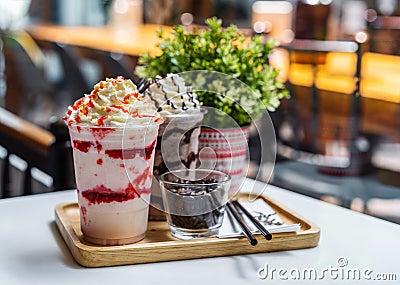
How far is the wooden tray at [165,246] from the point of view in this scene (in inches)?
39.7

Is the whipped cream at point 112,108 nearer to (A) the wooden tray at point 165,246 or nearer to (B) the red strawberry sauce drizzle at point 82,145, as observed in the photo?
(B) the red strawberry sauce drizzle at point 82,145

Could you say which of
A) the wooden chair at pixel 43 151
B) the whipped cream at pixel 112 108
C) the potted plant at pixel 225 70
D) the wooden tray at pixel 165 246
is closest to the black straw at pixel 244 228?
the wooden tray at pixel 165 246

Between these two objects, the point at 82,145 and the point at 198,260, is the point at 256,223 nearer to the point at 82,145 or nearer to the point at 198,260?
the point at 198,260

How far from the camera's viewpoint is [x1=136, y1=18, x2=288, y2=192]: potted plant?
1273 millimetres

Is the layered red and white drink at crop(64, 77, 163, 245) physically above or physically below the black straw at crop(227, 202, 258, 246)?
above

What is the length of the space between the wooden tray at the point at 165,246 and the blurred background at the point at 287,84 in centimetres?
20

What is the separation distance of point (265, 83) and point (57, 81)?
396 centimetres

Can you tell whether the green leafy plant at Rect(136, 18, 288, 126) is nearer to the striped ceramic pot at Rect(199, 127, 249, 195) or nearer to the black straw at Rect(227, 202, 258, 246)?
the striped ceramic pot at Rect(199, 127, 249, 195)

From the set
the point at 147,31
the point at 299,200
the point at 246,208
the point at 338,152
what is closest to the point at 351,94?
the point at 338,152

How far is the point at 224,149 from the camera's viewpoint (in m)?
1.29

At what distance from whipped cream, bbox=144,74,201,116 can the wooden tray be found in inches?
8.5

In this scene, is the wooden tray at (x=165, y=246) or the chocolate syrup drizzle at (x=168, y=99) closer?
the wooden tray at (x=165, y=246)
